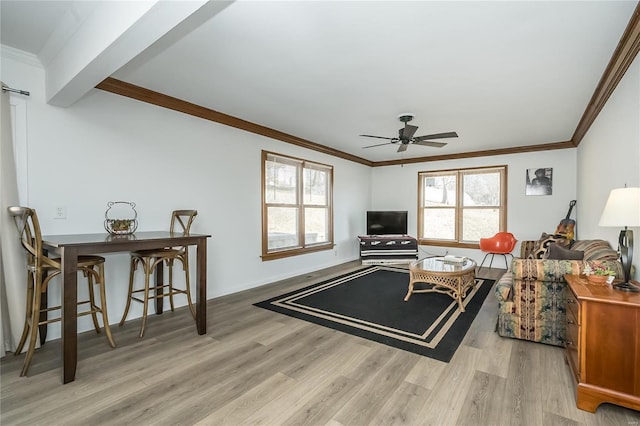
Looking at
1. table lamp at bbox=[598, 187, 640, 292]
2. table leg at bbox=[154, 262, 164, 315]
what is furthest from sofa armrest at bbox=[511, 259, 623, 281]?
table leg at bbox=[154, 262, 164, 315]

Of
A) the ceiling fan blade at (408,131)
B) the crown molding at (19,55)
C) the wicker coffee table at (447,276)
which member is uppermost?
the crown molding at (19,55)

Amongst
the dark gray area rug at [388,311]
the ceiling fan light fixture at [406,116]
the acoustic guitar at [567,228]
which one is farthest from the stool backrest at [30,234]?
the acoustic guitar at [567,228]

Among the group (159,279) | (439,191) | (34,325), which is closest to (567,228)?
(439,191)

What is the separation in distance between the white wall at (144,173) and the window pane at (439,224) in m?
3.50

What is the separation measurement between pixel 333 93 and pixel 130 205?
249 centimetres

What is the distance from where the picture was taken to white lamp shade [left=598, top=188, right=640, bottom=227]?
180cm

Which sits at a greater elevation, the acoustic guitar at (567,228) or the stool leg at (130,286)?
the acoustic guitar at (567,228)

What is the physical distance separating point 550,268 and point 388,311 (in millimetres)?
1651

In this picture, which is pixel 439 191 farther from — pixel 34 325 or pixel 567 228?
pixel 34 325

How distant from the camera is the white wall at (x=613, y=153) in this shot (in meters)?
2.31

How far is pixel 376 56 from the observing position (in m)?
2.51

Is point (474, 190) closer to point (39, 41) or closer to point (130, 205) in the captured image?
point (130, 205)

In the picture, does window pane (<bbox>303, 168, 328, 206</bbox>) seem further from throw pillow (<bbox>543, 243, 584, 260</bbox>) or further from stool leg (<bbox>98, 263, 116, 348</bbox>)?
throw pillow (<bbox>543, 243, 584, 260</bbox>)

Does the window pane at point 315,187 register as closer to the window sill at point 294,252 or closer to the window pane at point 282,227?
the window pane at point 282,227
